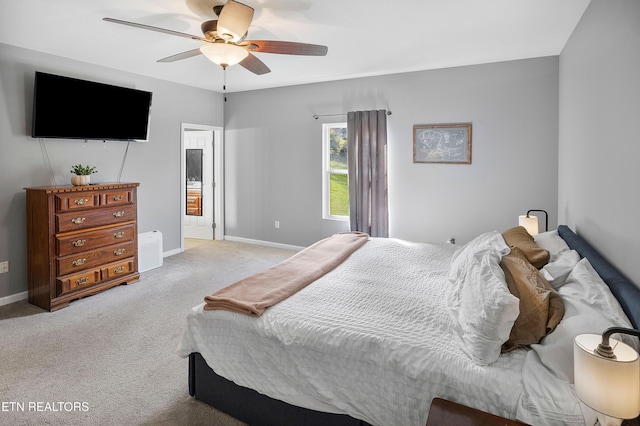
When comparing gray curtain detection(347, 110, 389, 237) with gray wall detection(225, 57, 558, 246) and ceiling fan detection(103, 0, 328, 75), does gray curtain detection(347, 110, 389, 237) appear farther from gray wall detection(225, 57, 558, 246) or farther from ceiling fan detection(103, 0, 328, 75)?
ceiling fan detection(103, 0, 328, 75)

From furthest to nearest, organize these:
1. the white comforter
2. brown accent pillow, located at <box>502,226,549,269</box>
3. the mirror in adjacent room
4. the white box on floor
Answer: the mirror in adjacent room → the white box on floor → brown accent pillow, located at <box>502,226,549,269</box> → the white comforter

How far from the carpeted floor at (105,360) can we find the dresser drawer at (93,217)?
0.76 meters

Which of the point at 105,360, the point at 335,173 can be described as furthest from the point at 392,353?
the point at 335,173

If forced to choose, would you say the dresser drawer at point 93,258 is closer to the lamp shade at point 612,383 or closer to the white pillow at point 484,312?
the white pillow at point 484,312

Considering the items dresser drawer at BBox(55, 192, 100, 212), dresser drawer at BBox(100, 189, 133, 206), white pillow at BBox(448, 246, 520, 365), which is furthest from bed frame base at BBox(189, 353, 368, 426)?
dresser drawer at BBox(100, 189, 133, 206)

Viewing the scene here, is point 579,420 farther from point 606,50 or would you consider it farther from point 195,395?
point 606,50

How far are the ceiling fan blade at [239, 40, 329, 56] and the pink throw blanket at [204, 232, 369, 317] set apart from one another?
160 centimetres

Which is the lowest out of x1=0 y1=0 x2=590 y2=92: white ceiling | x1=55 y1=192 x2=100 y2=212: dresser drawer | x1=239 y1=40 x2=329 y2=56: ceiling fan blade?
x1=55 y1=192 x2=100 y2=212: dresser drawer

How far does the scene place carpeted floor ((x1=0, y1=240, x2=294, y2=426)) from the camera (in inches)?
85.9

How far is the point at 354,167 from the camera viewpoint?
5.33 m

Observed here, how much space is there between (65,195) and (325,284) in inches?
114

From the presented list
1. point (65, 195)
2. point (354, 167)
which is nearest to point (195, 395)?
point (65, 195)

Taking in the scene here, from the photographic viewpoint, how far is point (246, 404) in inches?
81.3

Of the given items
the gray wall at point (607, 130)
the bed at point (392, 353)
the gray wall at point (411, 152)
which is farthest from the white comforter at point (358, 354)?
the gray wall at point (411, 152)
